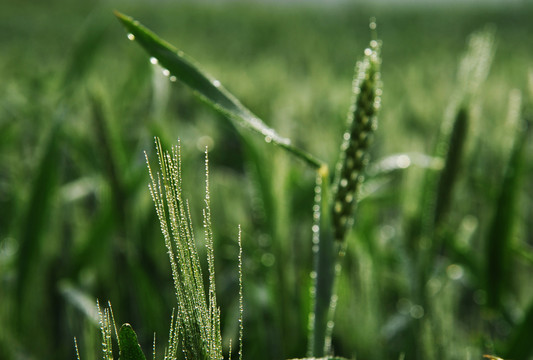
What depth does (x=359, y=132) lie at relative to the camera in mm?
276

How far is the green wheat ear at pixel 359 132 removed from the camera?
0.27 meters

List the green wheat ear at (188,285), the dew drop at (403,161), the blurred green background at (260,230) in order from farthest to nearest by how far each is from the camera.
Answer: the dew drop at (403,161)
the blurred green background at (260,230)
the green wheat ear at (188,285)

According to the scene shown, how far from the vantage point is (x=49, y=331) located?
62 centimetres

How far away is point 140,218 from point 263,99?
750 millimetres

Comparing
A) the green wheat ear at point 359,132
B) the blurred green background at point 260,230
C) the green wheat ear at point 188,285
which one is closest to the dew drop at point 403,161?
the blurred green background at point 260,230

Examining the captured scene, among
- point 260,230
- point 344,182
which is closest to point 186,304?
point 344,182

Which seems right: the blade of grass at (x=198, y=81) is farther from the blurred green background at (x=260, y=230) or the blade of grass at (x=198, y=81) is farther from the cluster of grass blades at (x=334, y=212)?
the blurred green background at (x=260, y=230)

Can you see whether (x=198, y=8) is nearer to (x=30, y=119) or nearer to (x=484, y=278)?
(x=30, y=119)

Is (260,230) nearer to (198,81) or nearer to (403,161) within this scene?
(403,161)

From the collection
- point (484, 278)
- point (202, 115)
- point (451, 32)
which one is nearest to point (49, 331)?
point (484, 278)

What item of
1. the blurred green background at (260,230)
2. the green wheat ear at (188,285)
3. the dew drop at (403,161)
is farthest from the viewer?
the dew drop at (403,161)

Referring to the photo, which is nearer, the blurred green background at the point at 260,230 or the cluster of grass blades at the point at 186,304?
the cluster of grass blades at the point at 186,304

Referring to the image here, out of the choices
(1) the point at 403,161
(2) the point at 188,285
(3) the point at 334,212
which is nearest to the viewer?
(2) the point at 188,285

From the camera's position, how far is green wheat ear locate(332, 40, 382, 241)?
273 millimetres
